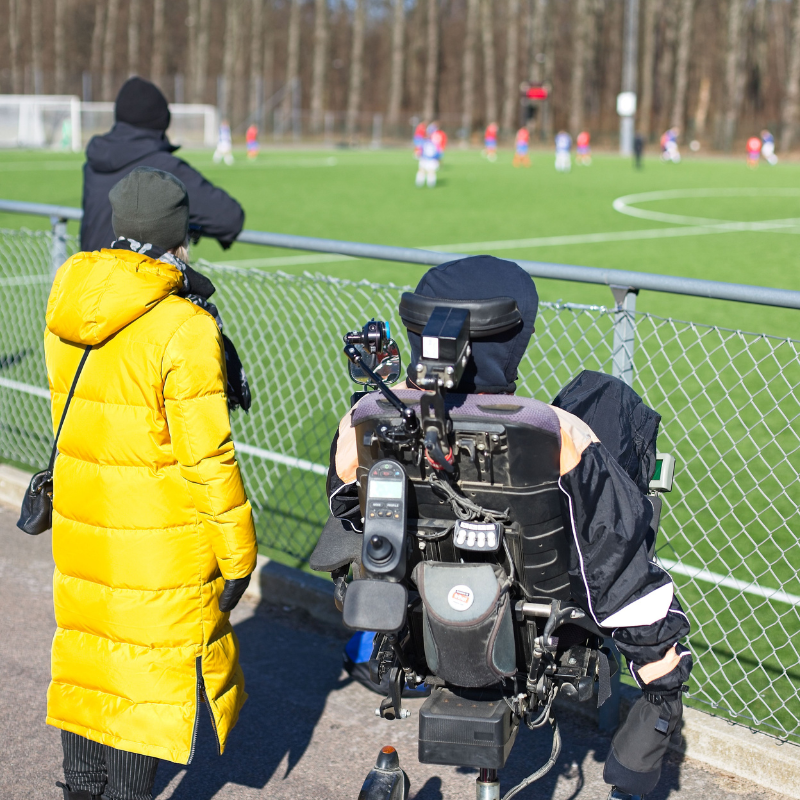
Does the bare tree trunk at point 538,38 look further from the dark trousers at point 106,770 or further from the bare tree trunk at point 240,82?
the dark trousers at point 106,770

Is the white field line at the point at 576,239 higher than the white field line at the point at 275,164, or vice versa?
the white field line at the point at 275,164

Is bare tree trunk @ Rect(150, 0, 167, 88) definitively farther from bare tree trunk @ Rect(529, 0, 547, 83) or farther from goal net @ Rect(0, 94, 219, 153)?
goal net @ Rect(0, 94, 219, 153)

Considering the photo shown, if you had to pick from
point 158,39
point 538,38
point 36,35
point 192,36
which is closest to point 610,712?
point 538,38

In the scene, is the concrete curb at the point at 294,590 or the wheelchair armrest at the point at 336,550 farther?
the concrete curb at the point at 294,590

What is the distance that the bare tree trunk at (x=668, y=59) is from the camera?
79.6m

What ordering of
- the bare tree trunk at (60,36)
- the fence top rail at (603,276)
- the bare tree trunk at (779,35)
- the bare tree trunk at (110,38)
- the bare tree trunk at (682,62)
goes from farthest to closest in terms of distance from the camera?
the bare tree trunk at (779,35), the bare tree trunk at (110,38), the bare tree trunk at (60,36), the bare tree trunk at (682,62), the fence top rail at (603,276)

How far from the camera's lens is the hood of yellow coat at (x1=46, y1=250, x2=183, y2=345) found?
2.64m

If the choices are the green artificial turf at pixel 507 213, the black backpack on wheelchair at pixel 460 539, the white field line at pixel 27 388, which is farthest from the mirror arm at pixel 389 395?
the green artificial turf at pixel 507 213

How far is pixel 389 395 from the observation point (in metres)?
2.12

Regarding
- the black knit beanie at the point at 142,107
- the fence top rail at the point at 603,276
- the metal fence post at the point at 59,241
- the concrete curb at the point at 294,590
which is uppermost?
the black knit beanie at the point at 142,107

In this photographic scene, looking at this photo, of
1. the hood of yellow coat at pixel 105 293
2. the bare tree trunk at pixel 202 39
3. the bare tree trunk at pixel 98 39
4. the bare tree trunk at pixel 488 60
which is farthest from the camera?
the bare tree trunk at pixel 98 39

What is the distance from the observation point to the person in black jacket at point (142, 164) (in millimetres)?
4879

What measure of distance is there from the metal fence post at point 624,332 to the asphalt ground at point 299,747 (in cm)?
125

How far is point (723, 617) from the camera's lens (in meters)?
4.48
